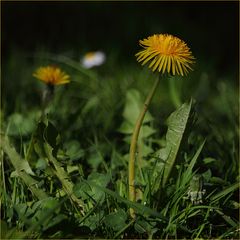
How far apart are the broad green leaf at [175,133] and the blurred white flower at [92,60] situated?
1.80 metres

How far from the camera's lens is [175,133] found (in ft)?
6.21

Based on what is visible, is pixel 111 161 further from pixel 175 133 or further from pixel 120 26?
pixel 120 26

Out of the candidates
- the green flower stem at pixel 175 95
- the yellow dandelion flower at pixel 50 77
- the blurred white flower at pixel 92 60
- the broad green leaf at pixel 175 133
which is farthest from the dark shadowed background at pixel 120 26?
the broad green leaf at pixel 175 133

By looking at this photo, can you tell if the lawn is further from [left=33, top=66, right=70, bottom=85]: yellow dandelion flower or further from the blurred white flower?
the blurred white flower

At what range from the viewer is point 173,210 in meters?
1.86

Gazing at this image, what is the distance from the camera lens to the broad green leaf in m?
1.86

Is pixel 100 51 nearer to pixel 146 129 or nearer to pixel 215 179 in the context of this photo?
pixel 146 129

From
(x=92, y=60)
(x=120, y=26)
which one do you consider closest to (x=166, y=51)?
(x=92, y=60)

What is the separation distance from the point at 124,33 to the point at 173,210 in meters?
2.82

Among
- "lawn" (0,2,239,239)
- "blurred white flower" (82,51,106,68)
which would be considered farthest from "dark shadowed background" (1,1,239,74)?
"lawn" (0,2,239,239)

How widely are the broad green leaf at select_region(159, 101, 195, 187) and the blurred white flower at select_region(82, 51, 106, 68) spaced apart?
1804 mm

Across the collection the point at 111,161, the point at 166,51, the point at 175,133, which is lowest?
the point at 111,161

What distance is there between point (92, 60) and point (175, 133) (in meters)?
1.90

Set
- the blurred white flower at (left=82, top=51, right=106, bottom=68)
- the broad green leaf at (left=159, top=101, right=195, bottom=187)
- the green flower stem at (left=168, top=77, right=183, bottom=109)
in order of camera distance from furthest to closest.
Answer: the blurred white flower at (left=82, top=51, right=106, bottom=68)
the green flower stem at (left=168, top=77, right=183, bottom=109)
the broad green leaf at (left=159, top=101, right=195, bottom=187)
